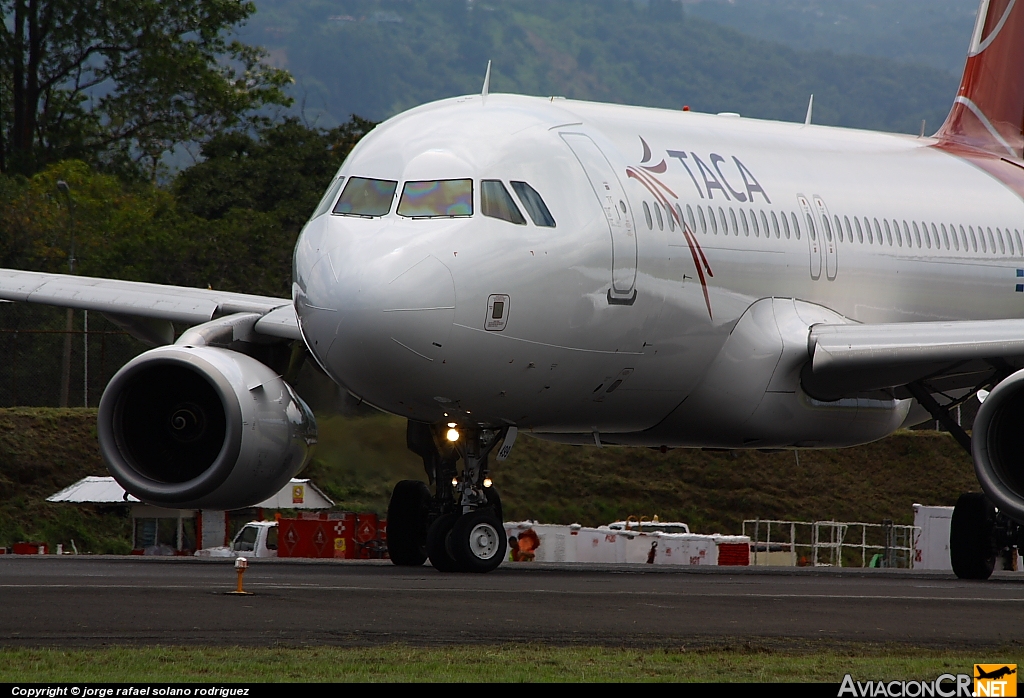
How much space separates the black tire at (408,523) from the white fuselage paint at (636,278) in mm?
1918

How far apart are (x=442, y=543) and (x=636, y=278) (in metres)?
3.25

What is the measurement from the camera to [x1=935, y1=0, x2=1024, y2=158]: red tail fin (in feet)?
77.1

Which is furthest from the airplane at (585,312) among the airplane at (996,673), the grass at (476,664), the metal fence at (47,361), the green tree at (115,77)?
the green tree at (115,77)

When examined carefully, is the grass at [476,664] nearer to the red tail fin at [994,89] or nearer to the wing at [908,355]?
the wing at [908,355]

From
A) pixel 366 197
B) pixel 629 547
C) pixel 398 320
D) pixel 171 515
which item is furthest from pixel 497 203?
pixel 171 515

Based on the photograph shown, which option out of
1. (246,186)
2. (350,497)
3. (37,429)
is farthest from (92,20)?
(350,497)

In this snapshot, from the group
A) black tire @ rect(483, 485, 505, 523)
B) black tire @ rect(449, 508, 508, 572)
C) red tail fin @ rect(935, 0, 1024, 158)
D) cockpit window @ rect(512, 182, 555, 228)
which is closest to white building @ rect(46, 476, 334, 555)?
black tire @ rect(483, 485, 505, 523)

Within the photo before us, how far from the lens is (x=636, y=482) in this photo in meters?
40.2

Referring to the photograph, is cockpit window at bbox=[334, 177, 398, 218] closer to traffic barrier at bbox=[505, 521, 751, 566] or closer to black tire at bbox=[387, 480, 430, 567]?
black tire at bbox=[387, 480, 430, 567]

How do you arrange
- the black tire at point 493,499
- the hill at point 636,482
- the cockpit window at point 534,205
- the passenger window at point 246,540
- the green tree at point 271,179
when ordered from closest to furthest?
1. the cockpit window at point 534,205
2. the black tire at point 493,499
3. the passenger window at point 246,540
4. the hill at point 636,482
5. the green tree at point 271,179

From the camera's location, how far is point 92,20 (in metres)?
57.3

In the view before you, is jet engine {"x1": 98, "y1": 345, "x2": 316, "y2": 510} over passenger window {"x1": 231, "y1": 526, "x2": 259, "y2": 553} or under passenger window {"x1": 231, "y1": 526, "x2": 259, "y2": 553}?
over

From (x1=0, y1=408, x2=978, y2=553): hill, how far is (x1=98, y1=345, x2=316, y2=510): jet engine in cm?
1385

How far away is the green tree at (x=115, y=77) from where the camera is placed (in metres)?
57.3
